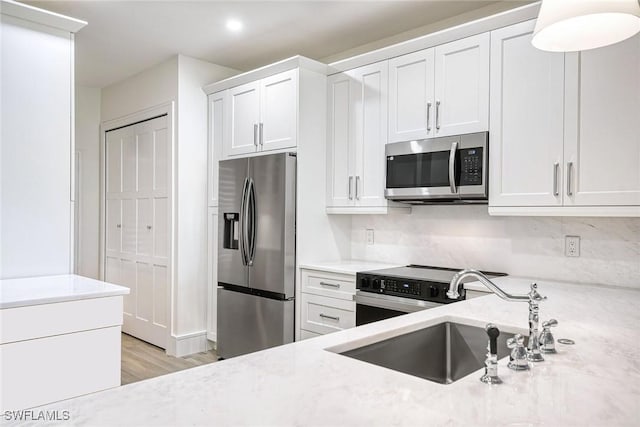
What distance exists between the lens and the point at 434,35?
9.46ft

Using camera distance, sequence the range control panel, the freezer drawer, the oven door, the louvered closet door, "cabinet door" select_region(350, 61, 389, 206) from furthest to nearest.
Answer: the louvered closet door, the freezer drawer, "cabinet door" select_region(350, 61, 389, 206), the oven door, the range control panel

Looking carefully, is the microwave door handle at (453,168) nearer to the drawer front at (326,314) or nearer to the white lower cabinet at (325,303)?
the white lower cabinet at (325,303)

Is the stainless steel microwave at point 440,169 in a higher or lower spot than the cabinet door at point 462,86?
lower

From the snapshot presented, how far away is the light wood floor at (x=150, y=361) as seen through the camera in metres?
3.65

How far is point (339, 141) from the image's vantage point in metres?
3.51

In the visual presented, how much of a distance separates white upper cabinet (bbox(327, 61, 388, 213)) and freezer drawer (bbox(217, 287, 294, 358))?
863 mm

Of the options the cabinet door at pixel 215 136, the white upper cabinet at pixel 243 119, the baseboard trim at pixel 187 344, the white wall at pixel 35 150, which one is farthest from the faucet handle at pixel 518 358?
the baseboard trim at pixel 187 344

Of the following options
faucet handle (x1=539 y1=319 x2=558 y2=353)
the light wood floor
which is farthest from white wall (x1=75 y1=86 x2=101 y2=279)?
faucet handle (x1=539 y1=319 x2=558 y2=353)

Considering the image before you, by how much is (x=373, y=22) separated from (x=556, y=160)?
167 centimetres

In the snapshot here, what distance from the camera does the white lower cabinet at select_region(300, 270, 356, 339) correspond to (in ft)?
10.2

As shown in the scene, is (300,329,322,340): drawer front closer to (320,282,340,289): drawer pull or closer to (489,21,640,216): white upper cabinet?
(320,282,340,289): drawer pull

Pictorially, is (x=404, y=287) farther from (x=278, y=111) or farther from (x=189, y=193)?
(x=189, y=193)

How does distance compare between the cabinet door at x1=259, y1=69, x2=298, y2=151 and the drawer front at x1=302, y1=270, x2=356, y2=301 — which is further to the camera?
the cabinet door at x1=259, y1=69, x2=298, y2=151

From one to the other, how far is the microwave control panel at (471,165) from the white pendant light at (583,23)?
3.62ft
